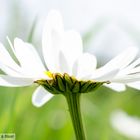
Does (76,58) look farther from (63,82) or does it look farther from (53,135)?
(53,135)

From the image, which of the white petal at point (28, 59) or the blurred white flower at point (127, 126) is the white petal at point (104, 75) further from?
the blurred white flower at point (127, 126)

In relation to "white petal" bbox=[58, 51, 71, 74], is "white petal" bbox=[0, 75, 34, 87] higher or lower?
lower

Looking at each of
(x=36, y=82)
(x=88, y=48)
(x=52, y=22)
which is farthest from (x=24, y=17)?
(x=36, y=82)

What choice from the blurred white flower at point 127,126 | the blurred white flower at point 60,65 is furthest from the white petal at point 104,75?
the blurred white flower at point 127,126

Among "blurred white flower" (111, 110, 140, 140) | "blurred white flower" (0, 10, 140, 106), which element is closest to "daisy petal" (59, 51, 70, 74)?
"blurred white flower" (0, 10, 140, 106)

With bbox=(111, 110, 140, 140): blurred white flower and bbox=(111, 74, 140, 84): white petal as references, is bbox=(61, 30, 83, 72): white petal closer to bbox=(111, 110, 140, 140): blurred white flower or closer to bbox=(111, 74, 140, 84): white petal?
bbox=(111, 74, 140, 84): white petal

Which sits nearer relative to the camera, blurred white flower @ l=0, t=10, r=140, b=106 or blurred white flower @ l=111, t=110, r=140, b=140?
blurred white flower @ l=0, t=10, r=140, b=106

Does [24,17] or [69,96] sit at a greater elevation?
[24,17]
